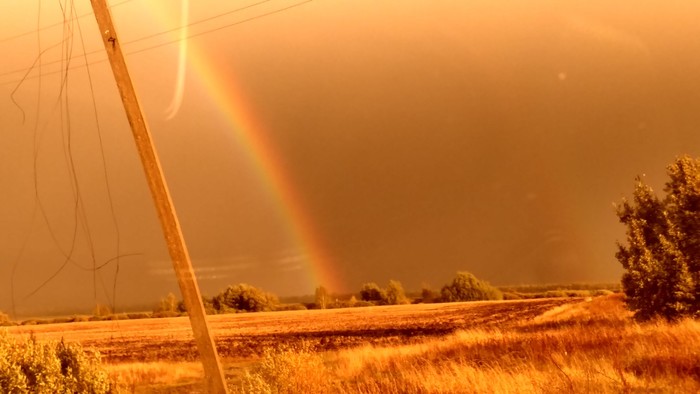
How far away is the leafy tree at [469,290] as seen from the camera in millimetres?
110062

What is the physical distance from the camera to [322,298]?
383ft

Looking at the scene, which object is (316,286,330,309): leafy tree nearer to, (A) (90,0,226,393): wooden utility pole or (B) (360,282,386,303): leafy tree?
(B) (360,282,386,303): leafy tree

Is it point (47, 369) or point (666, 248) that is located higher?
point (47, 369)

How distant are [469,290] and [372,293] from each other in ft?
63.8

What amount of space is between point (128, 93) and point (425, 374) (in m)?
7.91

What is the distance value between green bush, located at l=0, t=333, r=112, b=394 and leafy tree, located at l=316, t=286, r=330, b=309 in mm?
105559

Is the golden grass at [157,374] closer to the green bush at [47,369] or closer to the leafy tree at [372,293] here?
the green bush at [47,369]

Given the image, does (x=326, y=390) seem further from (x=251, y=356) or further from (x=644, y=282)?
(x=644, y=282)

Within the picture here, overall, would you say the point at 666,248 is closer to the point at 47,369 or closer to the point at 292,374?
the point at 292,374

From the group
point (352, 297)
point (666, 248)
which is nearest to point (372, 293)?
point (352, 297)

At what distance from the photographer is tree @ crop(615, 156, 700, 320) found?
70.1 feet

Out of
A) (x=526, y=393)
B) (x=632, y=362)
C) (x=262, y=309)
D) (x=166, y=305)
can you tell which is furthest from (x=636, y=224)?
(x=166, y=305)

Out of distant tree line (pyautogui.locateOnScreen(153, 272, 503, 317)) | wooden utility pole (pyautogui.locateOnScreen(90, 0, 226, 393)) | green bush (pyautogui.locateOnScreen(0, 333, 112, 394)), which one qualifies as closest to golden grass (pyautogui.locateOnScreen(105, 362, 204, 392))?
green bush (pyautogui.locateOnScreen(0, 333, 112, 394))

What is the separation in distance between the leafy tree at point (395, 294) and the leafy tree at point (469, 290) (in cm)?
919
